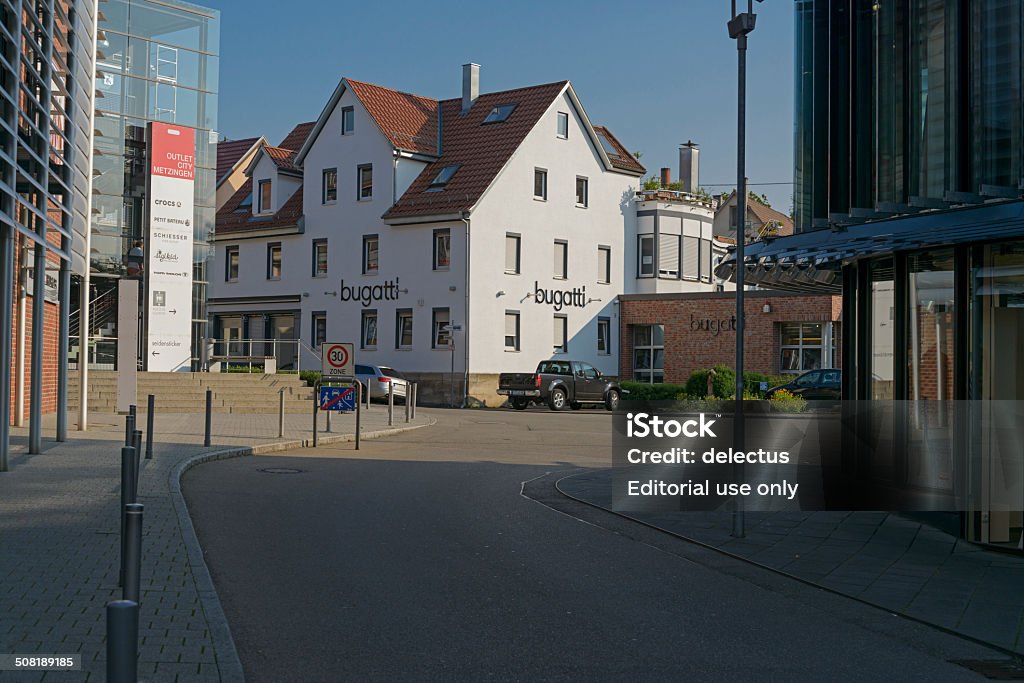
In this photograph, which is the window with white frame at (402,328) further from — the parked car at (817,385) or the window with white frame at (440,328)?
the parked car at (817,385)

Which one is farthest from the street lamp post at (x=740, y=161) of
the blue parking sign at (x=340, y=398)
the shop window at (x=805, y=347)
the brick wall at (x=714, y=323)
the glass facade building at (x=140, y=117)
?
the shop window at (x=805, y=347)

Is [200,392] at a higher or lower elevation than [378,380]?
lower

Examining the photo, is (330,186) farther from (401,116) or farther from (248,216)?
(248,216)

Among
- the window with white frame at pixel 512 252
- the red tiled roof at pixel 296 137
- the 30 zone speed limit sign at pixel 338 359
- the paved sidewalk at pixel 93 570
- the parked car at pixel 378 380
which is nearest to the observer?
the paved sidewalk at pixel 93 570

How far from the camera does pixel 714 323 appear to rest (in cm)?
4706

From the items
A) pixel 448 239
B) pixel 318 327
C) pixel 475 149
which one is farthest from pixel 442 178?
pixel 318 327

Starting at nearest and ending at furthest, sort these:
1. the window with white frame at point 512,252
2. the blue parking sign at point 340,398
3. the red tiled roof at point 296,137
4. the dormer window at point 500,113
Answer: the blue parking sign at point 340,398 < the window with white frame at point 512,252 < the dormer window at point 500,113 < the red tiled roof at point 296,137

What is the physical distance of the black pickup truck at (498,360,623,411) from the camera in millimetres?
40969

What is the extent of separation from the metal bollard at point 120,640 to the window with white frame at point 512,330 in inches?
1713

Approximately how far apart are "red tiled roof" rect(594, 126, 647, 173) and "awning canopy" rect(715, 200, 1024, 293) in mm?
36979

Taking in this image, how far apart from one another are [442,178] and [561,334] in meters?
7.99

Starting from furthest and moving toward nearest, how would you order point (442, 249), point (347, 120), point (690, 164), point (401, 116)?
point (690, 164), point (401, 116), point (347, 120), point (442, 249)

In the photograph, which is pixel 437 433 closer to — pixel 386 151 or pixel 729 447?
pixel 729 447

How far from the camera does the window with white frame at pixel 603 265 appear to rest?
50.9 meters
